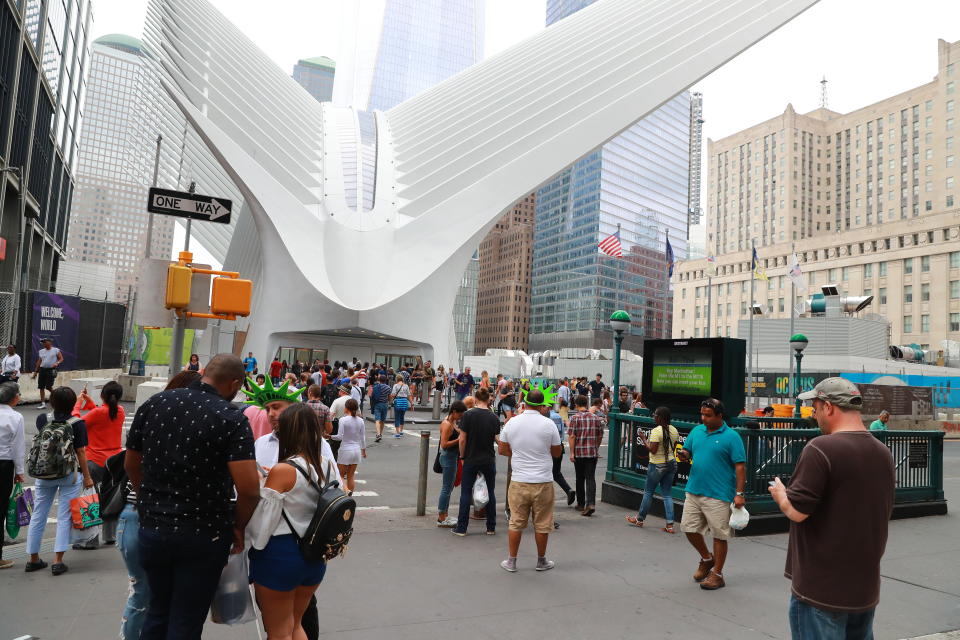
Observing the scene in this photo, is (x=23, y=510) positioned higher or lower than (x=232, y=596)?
lower

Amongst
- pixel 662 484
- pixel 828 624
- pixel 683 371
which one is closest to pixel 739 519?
pixel 828 624

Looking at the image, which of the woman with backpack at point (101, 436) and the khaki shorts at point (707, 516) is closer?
the khaki shorts at point (707, 516)

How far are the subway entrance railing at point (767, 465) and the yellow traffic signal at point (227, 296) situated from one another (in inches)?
202

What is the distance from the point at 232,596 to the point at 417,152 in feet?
117

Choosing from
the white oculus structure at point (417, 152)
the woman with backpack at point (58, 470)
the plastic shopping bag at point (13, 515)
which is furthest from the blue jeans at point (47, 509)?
the white oculus structure at point (417, 152)

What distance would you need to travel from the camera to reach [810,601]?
9.61 ft

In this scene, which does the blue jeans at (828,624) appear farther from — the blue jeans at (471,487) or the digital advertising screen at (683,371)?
the digital advertising screen at (683,371)

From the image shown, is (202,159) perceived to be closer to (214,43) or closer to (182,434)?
(214,43)

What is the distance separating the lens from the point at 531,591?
5.43 meters

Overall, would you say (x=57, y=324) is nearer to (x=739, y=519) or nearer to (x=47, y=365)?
(x=47, y=365)

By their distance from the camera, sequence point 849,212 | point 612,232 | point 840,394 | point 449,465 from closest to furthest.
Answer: point 840,394 → point 449,465 → point 849,212 → point 612,232

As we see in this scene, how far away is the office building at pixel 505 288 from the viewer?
142 m

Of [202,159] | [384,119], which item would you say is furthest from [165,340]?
[384,119]

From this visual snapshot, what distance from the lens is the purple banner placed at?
20.5 m
